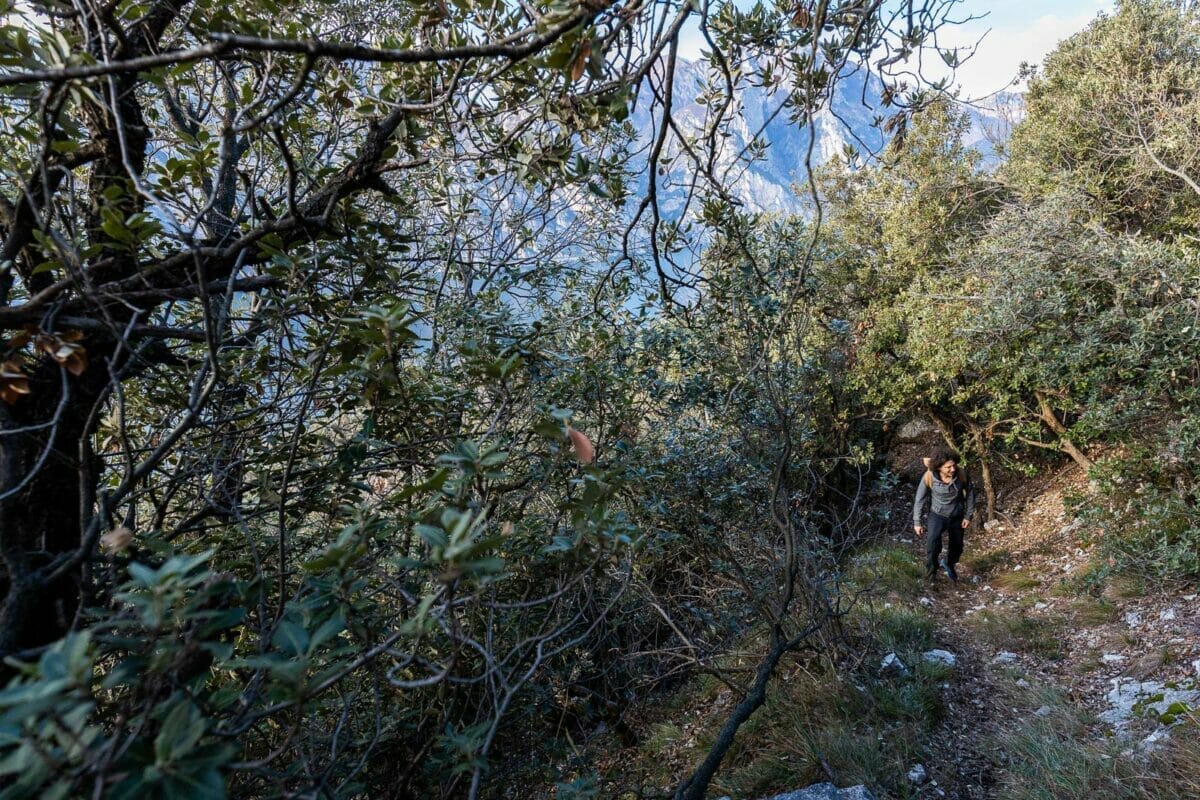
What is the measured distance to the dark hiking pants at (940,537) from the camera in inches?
281

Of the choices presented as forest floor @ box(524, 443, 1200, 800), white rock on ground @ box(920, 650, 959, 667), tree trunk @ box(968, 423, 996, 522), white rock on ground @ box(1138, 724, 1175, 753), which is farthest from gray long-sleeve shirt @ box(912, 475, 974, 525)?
white rock on ground @ box(1138, 724, 1175, 753)

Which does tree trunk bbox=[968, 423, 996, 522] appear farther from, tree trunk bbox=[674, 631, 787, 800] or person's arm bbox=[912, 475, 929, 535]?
tree trunk bbox=[674, 631, 787, 800]

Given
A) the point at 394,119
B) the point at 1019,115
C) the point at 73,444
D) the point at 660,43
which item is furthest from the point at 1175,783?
the point at 1019,115

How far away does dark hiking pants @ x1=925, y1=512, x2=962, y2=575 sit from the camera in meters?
7.13

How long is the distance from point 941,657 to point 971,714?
0.73m

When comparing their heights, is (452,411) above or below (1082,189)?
below

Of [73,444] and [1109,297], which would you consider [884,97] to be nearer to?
[73,444]

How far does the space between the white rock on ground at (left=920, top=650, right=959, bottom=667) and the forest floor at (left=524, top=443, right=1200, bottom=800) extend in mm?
73

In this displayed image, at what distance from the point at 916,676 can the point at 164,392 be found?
493 cm

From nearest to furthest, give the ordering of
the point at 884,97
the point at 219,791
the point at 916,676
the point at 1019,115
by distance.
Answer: the point at 219,791
the point at 884,97
the point at 916,676
the point at 1019,115

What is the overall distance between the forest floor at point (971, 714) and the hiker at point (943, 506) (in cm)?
78

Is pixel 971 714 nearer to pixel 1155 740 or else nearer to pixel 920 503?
pixel 1155 740

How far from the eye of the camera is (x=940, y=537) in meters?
7.25

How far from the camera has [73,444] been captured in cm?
182
